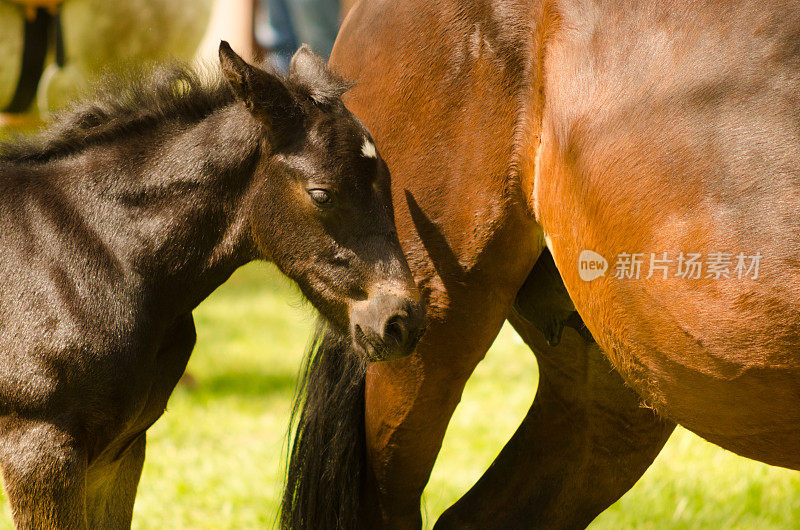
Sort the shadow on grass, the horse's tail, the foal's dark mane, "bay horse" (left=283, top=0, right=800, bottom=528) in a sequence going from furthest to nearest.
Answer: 1. the shadow on grass
2. the horse's tail
3. the foal's dark mane
4. "bay horse" (left=283, top=0, right=800, bottom=528)

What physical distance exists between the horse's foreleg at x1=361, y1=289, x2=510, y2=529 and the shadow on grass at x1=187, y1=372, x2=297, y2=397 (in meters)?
3.23

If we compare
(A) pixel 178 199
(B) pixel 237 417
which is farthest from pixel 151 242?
(B) pixel 237 417

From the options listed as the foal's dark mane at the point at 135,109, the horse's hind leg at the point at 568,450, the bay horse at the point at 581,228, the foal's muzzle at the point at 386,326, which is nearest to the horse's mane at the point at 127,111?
the foal's dark mane at the point at 135,109

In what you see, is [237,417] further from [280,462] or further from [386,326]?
[386,326]

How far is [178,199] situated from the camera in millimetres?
2145

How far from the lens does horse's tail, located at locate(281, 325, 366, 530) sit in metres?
2.64

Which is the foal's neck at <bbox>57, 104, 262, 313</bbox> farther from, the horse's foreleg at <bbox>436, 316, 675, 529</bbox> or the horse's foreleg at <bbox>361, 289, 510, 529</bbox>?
the horse's foreleg at <bbox>436, 316, 675, 529</bbox>

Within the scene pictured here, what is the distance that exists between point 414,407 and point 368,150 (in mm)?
790

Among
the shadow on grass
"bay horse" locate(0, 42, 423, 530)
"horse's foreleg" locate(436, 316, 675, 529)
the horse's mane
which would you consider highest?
the horse's mane

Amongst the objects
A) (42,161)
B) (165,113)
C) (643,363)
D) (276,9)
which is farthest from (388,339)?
(276,9)

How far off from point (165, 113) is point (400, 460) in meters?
1.19

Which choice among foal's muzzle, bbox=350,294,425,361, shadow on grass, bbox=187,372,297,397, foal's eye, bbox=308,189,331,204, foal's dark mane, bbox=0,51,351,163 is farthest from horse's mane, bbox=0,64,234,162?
shadow on grass, bbox=187,372,297,397

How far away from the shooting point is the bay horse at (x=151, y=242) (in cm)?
199

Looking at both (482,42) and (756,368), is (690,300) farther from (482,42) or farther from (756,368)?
(482,42)
